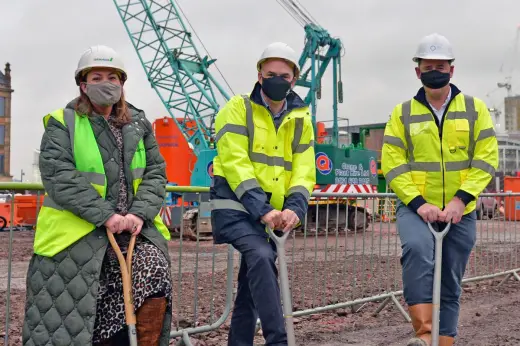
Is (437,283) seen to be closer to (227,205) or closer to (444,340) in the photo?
(444,340)

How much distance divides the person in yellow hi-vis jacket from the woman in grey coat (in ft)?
1.29

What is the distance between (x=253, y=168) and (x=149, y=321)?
A: 0.97m

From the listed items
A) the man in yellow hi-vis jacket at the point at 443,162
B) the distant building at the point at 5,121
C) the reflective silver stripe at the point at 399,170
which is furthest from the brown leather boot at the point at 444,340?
the distant building at the point at 5,121

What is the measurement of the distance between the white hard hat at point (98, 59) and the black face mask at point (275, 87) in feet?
2.58

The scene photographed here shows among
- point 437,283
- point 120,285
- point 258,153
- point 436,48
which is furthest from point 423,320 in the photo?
point 120,285

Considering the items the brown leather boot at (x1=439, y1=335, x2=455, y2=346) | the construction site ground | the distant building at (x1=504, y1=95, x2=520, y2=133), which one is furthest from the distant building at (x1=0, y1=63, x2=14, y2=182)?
the distant building at (x1=504, y1=95, x2=520, y2=133)

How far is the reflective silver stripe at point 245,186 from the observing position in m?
3.29

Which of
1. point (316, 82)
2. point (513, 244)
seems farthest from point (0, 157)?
point (513, 244)

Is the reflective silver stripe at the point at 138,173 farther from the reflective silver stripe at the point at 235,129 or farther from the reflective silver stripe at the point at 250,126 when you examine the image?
the reflective silver stripe at the point at 250,126

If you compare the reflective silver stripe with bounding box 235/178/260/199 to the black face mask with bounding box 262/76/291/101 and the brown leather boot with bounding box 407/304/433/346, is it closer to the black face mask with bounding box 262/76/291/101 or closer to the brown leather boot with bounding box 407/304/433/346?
the black face mask with bounding box 262/76/291/101

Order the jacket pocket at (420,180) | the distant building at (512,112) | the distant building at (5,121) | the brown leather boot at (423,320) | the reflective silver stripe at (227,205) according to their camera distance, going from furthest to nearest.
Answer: the distant building at (512,112) → the distant building at (5,121) → the jacket pocket at (420,180) → the brown leather boot at (423,320) → the reflective silver stripe at (227,205)

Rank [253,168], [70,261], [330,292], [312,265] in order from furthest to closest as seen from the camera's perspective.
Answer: [330,292] < [312,265] < [253,168] < [70,261]

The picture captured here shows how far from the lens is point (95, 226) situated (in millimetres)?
2990

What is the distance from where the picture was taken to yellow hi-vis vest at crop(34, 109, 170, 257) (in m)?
2.95
